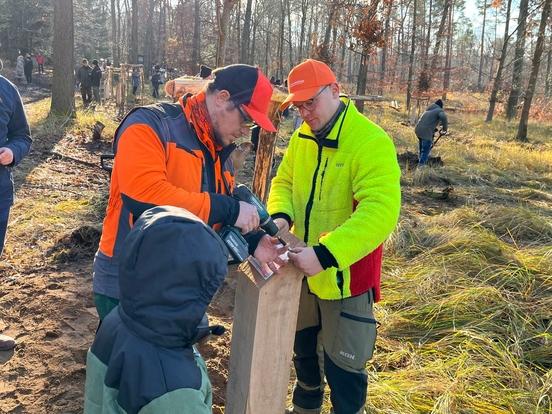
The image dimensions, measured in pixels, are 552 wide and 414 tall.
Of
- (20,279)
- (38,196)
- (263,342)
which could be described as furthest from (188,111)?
(38,196)

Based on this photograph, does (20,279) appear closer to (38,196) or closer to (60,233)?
(60,233)

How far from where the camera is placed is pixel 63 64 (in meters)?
13.2

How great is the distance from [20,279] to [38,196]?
287 cm

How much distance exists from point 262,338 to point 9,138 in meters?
2.48

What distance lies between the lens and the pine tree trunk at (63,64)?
13.0 metres

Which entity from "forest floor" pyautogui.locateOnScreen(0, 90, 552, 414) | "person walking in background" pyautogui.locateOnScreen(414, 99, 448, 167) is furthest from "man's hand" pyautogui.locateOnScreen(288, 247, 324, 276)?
"person walking in background" pyautogui.locateOnScreen(414, 99, 448, 167)

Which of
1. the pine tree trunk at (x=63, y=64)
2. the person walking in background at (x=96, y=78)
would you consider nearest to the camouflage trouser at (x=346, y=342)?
the pine tree trunk at (x=63, y=64)

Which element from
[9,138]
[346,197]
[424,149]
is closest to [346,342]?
[346,197]

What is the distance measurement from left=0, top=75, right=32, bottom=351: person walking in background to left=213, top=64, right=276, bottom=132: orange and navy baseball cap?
190cm

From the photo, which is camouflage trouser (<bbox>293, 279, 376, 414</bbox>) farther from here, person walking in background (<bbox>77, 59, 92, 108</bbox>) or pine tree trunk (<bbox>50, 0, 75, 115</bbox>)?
person walking in background (<bbox>77, 59, 92, 108</bbox>)

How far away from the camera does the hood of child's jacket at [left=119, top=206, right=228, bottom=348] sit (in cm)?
128

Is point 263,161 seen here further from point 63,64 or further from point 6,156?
point 63,64

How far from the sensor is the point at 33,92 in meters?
24.5

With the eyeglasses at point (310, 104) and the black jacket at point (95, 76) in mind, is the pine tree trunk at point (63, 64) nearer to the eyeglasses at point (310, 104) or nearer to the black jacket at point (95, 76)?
the black jacket at point (95, 76)
